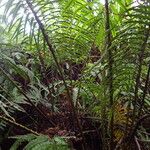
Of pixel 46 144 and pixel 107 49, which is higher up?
pixel 107 49

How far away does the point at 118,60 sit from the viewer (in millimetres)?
1206

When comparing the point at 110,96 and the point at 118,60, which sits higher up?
the point at 118,60

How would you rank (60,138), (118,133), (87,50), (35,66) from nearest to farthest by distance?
1. (60,138)
2. (118,133)
3. (87,50)
4. (35,66)

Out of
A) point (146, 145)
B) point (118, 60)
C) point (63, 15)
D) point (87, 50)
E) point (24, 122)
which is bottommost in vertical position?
point (146, 145)

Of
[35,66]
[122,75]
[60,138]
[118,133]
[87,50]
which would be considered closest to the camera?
[60,138]

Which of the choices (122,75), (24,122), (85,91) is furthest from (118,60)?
(24,122)

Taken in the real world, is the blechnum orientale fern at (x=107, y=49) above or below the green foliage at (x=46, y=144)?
above

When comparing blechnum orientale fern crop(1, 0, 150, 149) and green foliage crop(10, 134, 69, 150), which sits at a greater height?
blechnum orientale fern crop(1, 0, 150, 149)

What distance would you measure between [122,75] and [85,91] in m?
0.21

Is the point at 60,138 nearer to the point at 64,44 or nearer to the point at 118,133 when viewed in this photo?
the point at 118,133

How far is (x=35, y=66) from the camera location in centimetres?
173

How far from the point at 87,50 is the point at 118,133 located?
361mm

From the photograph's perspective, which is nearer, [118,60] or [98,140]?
[118,60]

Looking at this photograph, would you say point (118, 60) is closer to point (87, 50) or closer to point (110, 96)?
point (110, 96)
